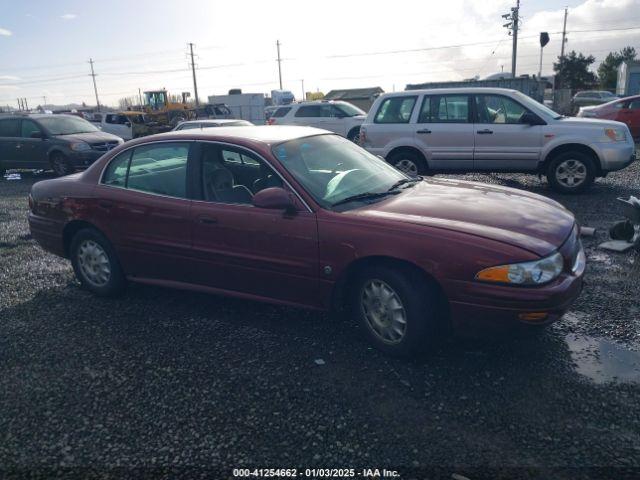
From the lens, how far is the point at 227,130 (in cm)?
448

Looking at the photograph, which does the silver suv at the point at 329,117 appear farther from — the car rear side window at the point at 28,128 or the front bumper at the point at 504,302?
the front bumper at the point at 504,302

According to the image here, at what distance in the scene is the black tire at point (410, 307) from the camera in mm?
3287

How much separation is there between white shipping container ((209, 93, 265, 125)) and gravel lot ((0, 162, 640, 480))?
34.7 m

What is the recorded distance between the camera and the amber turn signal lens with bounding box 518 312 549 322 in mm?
3049

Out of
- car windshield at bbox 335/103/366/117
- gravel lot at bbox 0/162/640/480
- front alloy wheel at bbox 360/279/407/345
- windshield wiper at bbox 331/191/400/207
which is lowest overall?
gravel lot at bbox 0/162/640/480

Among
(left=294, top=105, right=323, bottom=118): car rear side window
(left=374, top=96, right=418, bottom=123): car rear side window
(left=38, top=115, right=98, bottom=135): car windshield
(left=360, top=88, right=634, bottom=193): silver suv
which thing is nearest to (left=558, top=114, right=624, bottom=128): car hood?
(left=360, top=88, right=634, bottom=193): silver suv

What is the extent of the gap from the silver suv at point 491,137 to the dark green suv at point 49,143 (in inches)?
297

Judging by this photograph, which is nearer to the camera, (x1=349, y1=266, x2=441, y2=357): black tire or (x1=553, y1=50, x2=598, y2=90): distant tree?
(x1=349, y1=266, x2=441, y2=357): black tire

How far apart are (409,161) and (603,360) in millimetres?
6633

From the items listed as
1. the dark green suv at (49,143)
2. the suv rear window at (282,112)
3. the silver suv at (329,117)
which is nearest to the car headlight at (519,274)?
the dark green suv at (49,143)

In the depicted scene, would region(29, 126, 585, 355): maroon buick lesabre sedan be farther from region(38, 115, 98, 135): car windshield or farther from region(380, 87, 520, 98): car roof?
region(38, 115, 98, 135): car windshield


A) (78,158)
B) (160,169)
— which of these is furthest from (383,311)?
(78,158)

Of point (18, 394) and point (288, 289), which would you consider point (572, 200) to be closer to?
point (288, 289)

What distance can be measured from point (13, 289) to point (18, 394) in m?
2.35
